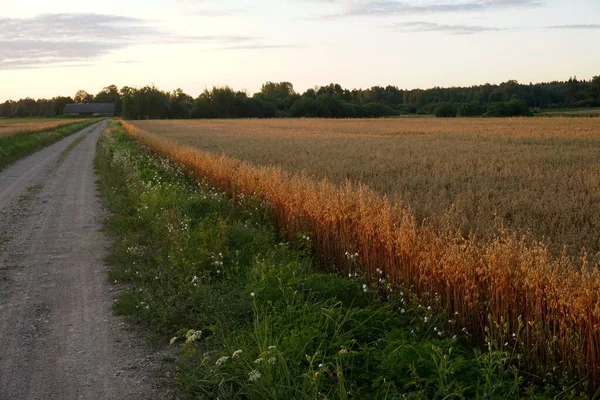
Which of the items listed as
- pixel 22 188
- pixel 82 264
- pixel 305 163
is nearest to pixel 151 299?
pixel 82 264

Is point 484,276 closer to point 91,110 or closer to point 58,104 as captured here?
point 58,104

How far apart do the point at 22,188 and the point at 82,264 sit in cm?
1067

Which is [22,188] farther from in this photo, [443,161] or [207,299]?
[207,299]

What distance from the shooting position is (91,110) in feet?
621

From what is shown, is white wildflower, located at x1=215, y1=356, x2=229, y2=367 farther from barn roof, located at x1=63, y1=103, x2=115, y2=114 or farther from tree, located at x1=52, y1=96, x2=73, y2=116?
tree, located at x1=52, y1=96, x2=73, y2=116

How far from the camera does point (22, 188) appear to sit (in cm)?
1852

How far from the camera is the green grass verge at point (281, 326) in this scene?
4.38 m

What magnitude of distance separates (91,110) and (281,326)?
197123 millimetres

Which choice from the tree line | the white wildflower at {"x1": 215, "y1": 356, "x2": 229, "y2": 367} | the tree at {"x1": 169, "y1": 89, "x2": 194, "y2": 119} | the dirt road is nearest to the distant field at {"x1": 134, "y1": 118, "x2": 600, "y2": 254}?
the white wildflower at {"x1": 215, "y1": 356, "x2": 229, "y2": 367}

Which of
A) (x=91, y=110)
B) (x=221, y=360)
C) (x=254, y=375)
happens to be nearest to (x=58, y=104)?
(x=91, y=110)

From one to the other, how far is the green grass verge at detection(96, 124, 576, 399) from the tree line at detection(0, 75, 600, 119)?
261 feet

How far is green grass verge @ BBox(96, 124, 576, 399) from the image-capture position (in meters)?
4.38

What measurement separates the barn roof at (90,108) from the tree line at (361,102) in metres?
58.6

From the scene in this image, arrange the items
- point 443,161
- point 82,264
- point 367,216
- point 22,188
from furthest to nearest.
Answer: point 22,188 < point 443,161 < point 82,264 < point 367,216
